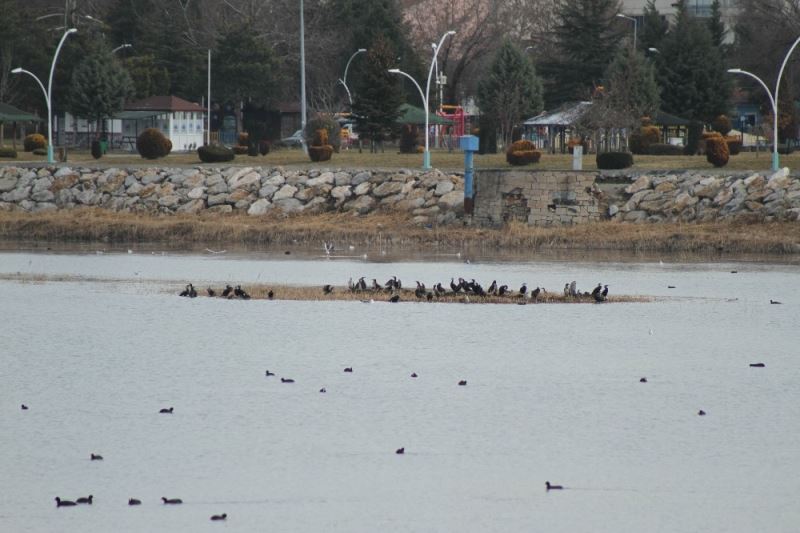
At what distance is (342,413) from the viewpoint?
62.3 ft

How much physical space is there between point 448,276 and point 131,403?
17911 mm

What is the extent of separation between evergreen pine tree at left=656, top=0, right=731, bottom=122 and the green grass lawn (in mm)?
15118

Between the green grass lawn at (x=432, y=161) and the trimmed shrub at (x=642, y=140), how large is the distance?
175 cm

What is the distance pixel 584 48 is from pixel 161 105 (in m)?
25.2

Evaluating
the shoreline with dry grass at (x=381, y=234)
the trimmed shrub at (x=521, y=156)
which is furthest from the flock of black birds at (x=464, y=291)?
the trimmed shrub at (x=521, y=156)

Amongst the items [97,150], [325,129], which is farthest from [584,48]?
[97,150]

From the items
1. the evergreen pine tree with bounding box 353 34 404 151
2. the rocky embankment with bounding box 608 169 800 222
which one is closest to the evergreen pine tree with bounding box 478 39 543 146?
the evergreen pine tree with bounding box 353 34 404 151

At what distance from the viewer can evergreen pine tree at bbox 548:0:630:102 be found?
85938mm

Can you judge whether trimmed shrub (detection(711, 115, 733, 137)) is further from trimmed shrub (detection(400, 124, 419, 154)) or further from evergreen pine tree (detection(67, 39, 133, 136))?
evergreen pine tree (detection(67, 39, 133, 136))

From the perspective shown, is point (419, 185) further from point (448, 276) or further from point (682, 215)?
point (448, 276)

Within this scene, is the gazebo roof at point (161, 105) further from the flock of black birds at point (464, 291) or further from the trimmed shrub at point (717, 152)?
the flock of black birds at point (464, 291)

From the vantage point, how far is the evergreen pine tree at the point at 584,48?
85.9 m

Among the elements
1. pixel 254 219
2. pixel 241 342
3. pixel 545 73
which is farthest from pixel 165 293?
pixel 545 73

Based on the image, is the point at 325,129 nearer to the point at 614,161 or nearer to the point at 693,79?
the point at 614,161
